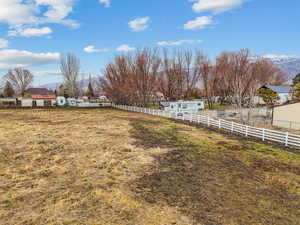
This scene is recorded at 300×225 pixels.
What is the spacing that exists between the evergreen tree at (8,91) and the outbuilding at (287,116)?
263ft

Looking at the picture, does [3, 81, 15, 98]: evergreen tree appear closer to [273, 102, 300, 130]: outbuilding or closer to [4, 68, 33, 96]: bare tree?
[4, 68, 33, 96]: bare tree

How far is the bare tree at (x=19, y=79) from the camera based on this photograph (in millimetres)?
71875

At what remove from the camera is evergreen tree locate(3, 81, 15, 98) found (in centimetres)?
6675

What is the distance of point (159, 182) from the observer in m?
6.47

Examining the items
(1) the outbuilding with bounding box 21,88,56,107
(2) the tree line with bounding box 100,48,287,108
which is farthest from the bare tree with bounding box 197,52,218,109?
(1) the outbuilding with bounding box 21,88,56,107

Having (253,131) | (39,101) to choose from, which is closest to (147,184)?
(253,131)

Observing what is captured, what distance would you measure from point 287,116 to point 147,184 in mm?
22774

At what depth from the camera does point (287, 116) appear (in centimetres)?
2188

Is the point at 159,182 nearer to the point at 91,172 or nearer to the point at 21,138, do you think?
the point at 91,172

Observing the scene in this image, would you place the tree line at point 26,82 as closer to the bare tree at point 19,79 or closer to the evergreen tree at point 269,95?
the bare tree at point 19,79

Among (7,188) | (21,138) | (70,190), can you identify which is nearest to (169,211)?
(70,190)

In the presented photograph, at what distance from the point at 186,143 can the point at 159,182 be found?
566cm

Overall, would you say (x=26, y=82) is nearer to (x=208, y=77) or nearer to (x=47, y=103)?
(x=47, y=103)

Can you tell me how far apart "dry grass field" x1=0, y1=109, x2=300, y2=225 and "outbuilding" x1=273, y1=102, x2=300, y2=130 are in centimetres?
1313
